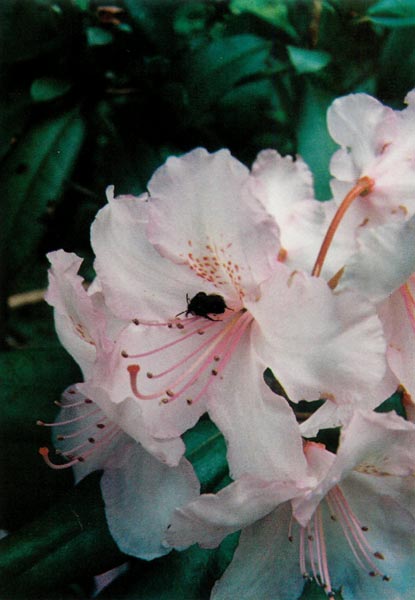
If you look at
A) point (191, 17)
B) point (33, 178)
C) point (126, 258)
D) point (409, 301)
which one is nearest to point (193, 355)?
point (126, 258)

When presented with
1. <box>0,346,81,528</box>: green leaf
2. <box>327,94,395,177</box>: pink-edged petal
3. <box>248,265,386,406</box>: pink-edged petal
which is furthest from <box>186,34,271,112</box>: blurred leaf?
<box>248,265,386,406</box>: pink-edged petal

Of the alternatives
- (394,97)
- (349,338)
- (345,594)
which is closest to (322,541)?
(345,594)

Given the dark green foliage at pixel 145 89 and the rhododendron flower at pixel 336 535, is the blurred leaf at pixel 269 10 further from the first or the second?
the rhododendron flower at pixel 336 535

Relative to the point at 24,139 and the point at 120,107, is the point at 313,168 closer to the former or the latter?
the point at 120,107

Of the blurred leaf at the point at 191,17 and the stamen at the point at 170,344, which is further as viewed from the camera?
the blurred leaf at the point at 191,17

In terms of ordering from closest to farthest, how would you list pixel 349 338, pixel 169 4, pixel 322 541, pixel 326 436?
pixel 349 338
pixel 322 541
pixel 326 436
pixel 169 4

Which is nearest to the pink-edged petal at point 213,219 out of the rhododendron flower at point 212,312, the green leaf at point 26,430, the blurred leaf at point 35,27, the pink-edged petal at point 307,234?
the rhododendron flower at point 212,312
